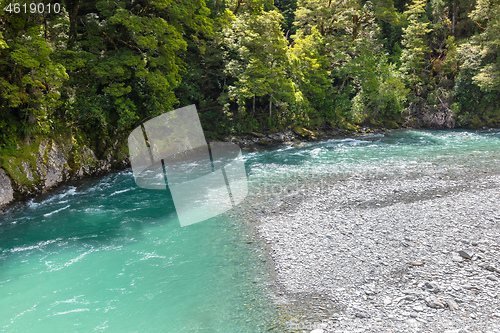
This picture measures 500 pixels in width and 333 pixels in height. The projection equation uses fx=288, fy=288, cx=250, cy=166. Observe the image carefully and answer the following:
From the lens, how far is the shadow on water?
8.27m

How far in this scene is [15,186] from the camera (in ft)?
34.5

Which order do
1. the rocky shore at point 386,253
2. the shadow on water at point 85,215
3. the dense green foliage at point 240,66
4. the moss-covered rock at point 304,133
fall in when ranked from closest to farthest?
the rocky shore at point 386,253 → the shadow on water at point 85,215 → the dense green foliage at point 240,66 → the moss-covered rock at point 304,133

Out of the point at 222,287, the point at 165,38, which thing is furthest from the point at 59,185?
the point at 222,287

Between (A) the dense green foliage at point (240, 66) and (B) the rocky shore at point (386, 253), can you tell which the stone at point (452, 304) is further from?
(A) the dense green foliage at point (240, 66)

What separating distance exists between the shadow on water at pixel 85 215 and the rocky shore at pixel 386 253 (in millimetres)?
3502

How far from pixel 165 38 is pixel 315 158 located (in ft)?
32.8

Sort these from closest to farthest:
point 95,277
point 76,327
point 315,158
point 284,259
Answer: point 76,327 → point 95,277 → point 284,259 → point 315,158

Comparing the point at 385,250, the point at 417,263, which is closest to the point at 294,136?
the point at 385,250

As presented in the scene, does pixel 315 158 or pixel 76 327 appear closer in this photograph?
pixel 76 327

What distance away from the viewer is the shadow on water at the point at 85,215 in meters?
8.27

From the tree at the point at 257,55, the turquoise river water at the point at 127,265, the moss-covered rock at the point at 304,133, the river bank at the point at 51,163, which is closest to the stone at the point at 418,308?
the turquoise river water at the point at 127,265

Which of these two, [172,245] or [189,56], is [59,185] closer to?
[172,245]

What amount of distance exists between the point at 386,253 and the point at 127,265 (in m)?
6.19

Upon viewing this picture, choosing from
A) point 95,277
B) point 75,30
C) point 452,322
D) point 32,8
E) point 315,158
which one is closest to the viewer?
point 452,322
